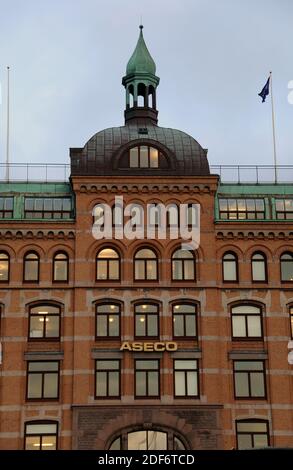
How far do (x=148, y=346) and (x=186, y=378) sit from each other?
326 cm

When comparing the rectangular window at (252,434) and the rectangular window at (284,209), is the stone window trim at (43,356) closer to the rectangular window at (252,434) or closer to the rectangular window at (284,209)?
the rectangular window at (252,434)

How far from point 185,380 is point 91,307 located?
789 centimetres

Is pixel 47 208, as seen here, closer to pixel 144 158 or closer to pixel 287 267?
pixel 144 158

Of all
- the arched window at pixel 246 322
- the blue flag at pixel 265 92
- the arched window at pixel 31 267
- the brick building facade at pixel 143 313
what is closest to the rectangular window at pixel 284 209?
the brick building facade at pixel 143 313

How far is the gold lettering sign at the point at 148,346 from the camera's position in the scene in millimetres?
58062

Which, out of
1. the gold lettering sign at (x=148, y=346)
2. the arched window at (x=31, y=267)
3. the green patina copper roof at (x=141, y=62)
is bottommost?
the gold lettering sign at (x=148, y=346)

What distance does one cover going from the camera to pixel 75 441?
55.9 m

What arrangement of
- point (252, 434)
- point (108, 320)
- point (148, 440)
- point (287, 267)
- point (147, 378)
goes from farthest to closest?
point (287, 267), point (108, 320), point (147, 378), point (252, 434), point (148, 440)

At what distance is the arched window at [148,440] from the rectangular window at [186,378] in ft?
9.12

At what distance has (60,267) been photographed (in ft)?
198

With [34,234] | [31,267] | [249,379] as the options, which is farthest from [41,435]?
[249,379]
